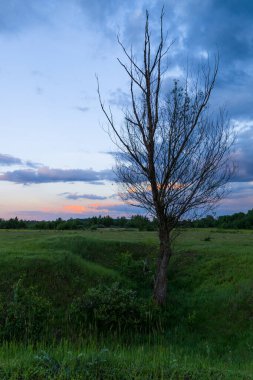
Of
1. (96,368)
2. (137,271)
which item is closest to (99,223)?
(137,271)

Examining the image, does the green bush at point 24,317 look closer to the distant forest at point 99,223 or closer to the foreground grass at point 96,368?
the foreground grass at point 96,368

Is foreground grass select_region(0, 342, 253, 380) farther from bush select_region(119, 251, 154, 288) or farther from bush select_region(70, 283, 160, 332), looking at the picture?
bush select_region(119, 251, 154, 288)

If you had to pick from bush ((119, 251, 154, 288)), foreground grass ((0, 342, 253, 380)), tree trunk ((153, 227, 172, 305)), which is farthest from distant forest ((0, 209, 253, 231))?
foreground grass ((0, 342, 253, 380))

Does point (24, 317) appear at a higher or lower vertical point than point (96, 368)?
lower

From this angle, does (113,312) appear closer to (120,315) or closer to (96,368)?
(120,315)

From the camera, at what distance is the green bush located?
1206cm

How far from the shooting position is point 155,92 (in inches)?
606

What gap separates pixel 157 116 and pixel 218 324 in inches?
307

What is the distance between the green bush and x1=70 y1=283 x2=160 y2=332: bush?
137 cm

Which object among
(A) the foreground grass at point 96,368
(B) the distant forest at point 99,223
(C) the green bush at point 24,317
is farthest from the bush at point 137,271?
(B) the distant forest at point 99,223

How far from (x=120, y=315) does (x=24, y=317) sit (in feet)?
11.0

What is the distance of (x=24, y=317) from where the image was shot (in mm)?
12320

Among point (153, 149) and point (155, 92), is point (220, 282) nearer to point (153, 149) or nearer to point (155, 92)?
point (153, 149)

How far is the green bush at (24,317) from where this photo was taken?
1206 centimetres
